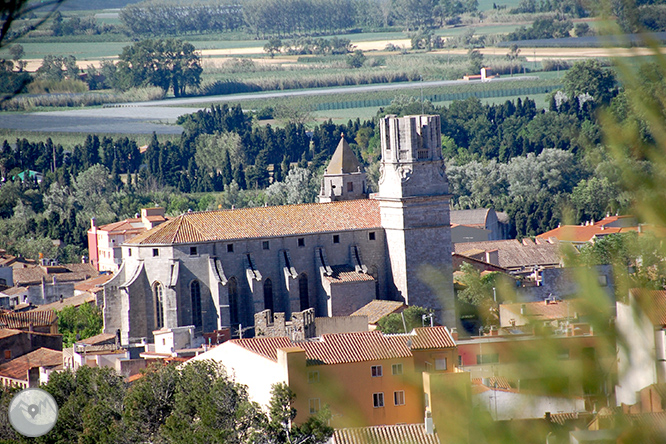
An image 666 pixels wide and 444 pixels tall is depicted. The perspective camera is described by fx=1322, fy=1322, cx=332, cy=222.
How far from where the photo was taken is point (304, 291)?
48.0 metres

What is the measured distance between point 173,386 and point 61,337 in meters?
18.6

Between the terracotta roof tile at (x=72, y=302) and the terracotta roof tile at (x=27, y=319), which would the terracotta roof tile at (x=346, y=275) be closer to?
the terracotta roof tile at (x=27, y=319)

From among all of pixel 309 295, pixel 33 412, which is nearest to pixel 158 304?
pixel 309 295

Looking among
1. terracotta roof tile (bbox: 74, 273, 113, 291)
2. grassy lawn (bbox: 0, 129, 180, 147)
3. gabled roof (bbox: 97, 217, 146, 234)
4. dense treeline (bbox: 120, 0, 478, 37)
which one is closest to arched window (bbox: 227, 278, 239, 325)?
terracotta roof tile (bbox: 74, 273, 113, 291)

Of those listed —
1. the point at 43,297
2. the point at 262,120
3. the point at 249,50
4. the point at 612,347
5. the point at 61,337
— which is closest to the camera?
the point at 612,347

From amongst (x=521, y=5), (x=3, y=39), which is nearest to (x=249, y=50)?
(x=521, y=5)

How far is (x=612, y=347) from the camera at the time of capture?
14.1ft

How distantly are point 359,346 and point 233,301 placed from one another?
16.9 metres

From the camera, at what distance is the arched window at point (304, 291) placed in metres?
47.8

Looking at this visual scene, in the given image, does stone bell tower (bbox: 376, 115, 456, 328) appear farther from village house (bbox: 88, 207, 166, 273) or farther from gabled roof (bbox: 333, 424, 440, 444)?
village house (bbox: 88, 207, 166, 273)

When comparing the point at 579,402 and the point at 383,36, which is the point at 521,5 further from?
the point at 579,402

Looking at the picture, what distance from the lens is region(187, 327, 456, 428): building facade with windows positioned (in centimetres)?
2831

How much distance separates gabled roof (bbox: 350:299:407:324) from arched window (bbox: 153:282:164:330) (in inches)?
274

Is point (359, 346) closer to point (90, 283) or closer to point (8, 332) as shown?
point (8, 332)
